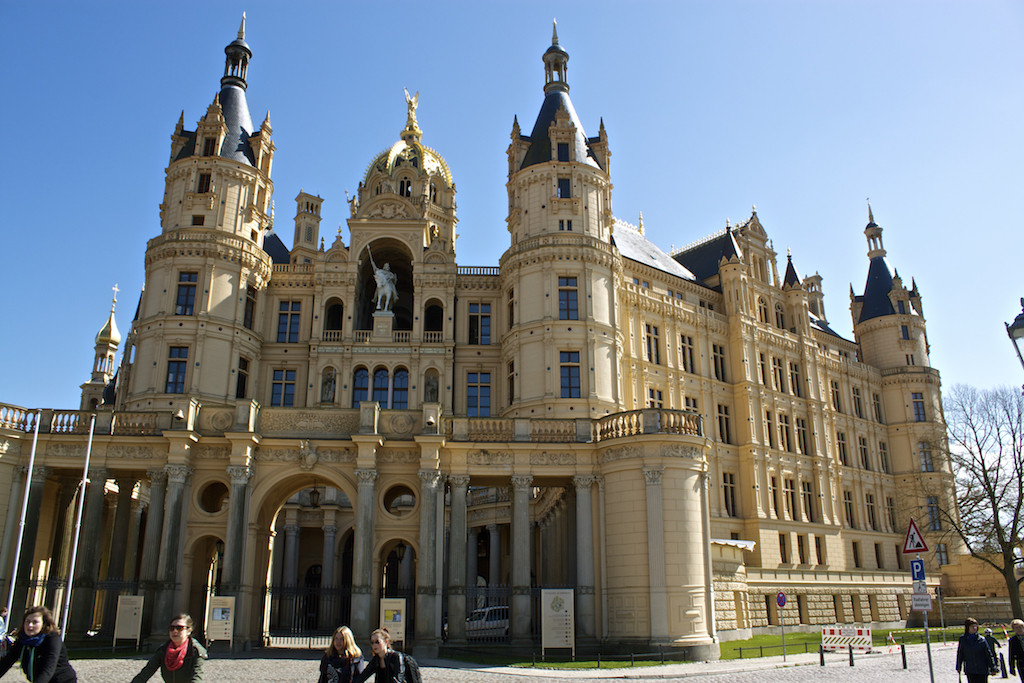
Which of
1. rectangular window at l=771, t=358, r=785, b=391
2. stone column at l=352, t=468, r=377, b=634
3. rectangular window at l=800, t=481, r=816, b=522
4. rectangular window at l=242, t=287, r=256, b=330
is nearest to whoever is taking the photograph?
stone column at l=352, t=468, r=377, b=634

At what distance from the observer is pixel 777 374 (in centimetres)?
6088

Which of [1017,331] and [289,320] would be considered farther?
[289,320]

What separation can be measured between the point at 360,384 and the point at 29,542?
69.0 feet

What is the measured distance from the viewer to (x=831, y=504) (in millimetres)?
59938

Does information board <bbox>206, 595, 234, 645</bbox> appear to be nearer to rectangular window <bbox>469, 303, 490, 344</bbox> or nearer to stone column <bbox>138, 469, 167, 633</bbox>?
stone column <bbox>138, 469, 167, 633</bbox>

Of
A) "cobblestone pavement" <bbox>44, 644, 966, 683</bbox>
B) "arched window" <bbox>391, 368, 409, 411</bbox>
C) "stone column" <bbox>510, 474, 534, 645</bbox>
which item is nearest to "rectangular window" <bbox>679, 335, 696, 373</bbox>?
"arched window" <bbox>391, 368, 409, 411</bbox>

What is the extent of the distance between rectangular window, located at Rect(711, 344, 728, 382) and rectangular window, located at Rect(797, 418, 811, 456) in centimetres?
793

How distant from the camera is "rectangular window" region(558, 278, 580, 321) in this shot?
→ 149 ft

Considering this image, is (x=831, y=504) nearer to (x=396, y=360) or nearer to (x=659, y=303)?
(x=659, y=303)

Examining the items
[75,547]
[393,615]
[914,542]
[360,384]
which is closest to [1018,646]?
[914,542]

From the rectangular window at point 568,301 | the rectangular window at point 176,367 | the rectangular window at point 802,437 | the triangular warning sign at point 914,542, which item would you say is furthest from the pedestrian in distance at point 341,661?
the rectangular window at point 802,437

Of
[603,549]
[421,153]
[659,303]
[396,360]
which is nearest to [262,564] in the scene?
[603,549]

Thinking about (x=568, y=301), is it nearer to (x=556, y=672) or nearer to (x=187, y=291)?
(x=187, y=291)

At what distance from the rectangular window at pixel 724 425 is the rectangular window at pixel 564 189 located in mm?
19332
